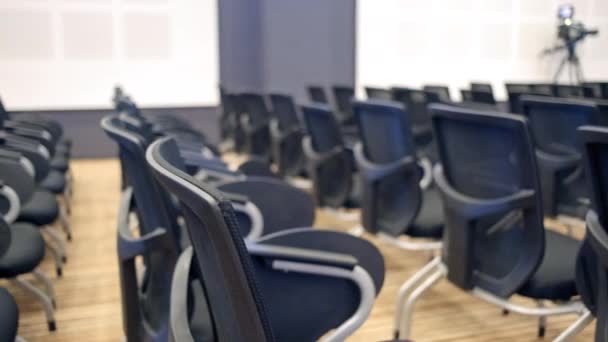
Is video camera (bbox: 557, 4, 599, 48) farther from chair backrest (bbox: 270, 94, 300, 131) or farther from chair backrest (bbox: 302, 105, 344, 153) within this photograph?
chair backrest (bbox: 302, 105, 344, 153)

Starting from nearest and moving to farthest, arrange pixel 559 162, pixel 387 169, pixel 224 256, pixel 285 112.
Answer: pixel 224 256 → pixel 387 169 → pixel 559 162 → pixel 285 112

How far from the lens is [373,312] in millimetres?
2613

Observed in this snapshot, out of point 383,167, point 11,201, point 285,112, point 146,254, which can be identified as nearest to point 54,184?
point 11,201

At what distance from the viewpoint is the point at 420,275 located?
98.7 inches

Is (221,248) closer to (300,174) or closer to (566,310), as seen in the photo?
(566,310)

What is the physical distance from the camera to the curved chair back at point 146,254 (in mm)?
1415

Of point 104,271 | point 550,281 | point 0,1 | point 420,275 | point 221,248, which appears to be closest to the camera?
point 221,248

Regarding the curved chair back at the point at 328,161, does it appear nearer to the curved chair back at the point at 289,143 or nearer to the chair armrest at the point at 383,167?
the chair armrest at the point at 383,167

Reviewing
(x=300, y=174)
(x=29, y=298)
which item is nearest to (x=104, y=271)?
(x=29, y=298)

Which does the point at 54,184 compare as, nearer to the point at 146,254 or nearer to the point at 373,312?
the point at 373,312

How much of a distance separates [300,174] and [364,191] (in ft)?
4.01

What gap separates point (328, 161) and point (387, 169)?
0.63m

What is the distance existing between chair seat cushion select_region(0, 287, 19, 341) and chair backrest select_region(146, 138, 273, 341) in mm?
703

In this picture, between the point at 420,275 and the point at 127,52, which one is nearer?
the point at 420,275
